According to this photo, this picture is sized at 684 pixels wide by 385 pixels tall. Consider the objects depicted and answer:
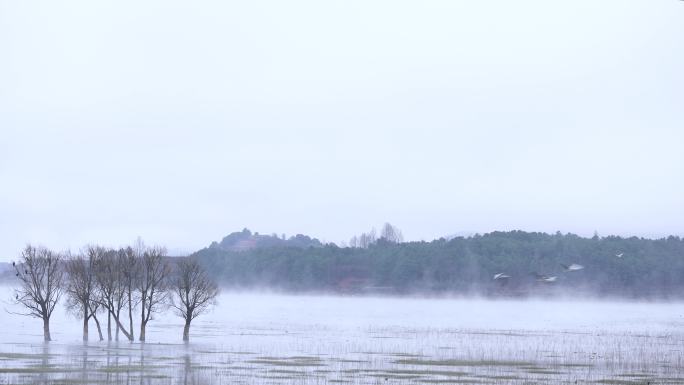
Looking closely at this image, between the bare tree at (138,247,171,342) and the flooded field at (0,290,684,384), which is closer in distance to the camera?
the flooded field at (0,290,684,384)

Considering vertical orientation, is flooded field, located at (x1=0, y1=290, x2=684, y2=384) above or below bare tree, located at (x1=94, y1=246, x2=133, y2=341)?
below

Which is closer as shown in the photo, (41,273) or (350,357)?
(350,357)

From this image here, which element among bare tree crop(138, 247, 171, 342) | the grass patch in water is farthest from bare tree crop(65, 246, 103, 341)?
the grass patch in water

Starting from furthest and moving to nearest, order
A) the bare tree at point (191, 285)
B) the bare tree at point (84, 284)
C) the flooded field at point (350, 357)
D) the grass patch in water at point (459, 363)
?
the bare tree at point (191, 285) → the bare tree at point (84, 284) → the grass patch in water at point (459, 363) → the flooded field at point (350, 357)

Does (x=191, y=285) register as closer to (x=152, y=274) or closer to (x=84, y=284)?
(x=152, y=274)

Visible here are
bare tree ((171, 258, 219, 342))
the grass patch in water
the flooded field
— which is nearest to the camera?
the flooded field

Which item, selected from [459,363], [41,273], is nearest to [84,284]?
[41,273]

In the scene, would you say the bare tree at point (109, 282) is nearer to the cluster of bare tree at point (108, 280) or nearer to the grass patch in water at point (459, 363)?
the cluster of bare tree at point (108, 280)

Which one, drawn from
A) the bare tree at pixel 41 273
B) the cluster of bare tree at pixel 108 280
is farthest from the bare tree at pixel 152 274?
the bare tree at pixel 41 273

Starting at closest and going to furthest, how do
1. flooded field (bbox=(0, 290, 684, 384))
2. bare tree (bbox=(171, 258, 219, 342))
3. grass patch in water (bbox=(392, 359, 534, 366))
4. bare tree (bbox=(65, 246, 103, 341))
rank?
flooded field (bbox=(0, 290, 684, 384)) → grass patch in water (bbox=(392, 359, 534, 366)) → bare tree (bbox=(65, 246, 103, 341)) → bare tree (bbox=(171, 258, 219, 342))

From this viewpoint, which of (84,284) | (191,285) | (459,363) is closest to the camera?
(459,363)

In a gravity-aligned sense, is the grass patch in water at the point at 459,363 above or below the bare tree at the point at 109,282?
below

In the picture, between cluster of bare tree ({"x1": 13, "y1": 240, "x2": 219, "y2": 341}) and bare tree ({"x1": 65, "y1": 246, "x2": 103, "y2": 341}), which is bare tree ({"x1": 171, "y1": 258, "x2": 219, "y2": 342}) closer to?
cluster of bare tree ({"x1": 13, "y1": 240, "x2": 219, "y2": 341})

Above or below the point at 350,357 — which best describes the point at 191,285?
above
